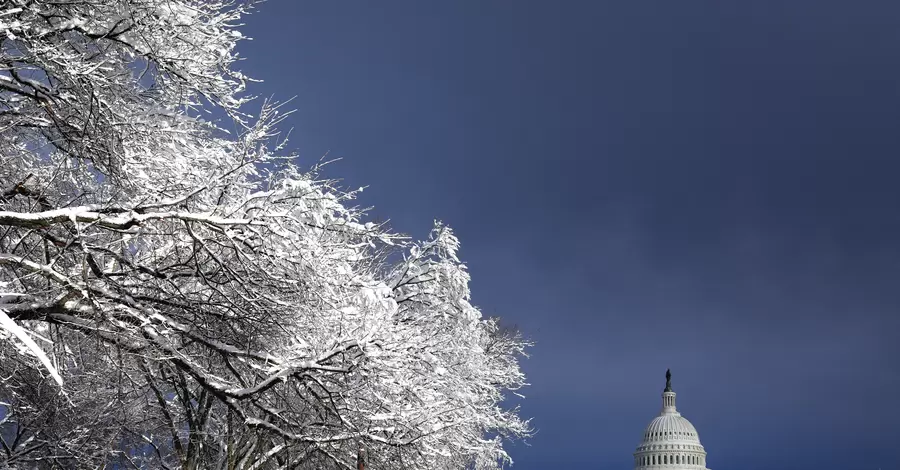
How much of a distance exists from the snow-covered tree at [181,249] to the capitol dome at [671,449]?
18876cm

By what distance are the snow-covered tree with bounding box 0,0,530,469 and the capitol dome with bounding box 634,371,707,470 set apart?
619ft

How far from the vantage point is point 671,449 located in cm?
19088

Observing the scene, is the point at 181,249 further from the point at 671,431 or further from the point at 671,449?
the point at 671,431

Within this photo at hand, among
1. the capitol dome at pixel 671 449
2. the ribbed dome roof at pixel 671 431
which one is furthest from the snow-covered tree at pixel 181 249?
the ribbed dome roof at pixel 671 431

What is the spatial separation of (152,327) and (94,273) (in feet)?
2.78

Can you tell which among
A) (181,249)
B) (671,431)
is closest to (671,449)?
A: (671,431)

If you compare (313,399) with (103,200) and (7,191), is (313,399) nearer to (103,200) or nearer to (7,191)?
(103,200)

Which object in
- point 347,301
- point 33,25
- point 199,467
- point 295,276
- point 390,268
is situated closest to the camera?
point 33,25

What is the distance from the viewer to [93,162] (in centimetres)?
975

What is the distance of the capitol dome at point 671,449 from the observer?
19038 centimetres

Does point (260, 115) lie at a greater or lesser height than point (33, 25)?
greater

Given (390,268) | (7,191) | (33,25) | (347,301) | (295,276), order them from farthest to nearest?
(390,268) → (347,301) → (295,276) → (7,191) → (33,25)

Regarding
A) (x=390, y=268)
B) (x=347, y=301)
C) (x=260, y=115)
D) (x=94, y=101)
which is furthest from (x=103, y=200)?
(x=390, y=268)

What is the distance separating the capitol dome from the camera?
190375 millimetres
